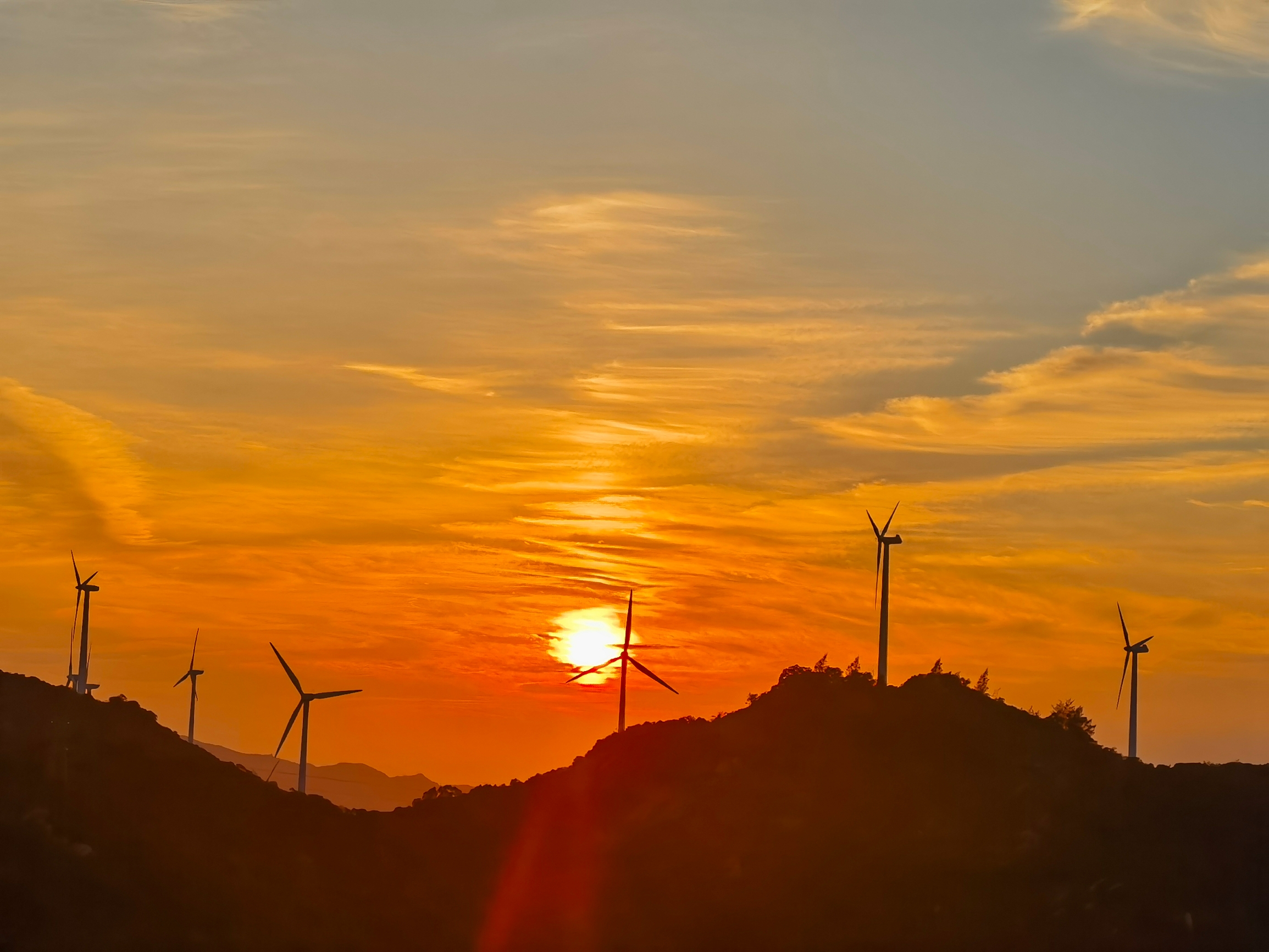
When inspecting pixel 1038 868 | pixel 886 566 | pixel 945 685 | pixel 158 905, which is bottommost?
pixel 158 905

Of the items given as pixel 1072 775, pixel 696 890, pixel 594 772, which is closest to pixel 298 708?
pixel 594 772

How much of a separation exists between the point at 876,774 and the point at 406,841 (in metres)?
45.0

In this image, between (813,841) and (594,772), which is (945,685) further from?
(594,772)

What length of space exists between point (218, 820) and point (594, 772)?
114ft

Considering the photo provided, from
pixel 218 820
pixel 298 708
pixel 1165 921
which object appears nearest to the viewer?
pixel 1165 921

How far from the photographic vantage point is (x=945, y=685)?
151 m

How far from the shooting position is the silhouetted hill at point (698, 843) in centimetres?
12750

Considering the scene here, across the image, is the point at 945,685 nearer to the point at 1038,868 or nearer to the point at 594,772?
the point at 1038,868

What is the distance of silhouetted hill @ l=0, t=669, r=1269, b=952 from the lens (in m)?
128

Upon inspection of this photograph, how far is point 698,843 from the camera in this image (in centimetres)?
14288

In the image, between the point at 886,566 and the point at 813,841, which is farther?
the point at 886,566

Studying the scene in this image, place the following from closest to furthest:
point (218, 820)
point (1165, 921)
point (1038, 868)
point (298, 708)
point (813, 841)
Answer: point (1165, 921), point (1038, 868), point (813, 841), point (218, 820), point (298, 708)

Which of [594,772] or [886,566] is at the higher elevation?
[886,566]

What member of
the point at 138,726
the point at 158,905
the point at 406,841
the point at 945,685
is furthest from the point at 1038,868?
the point at 138,726
